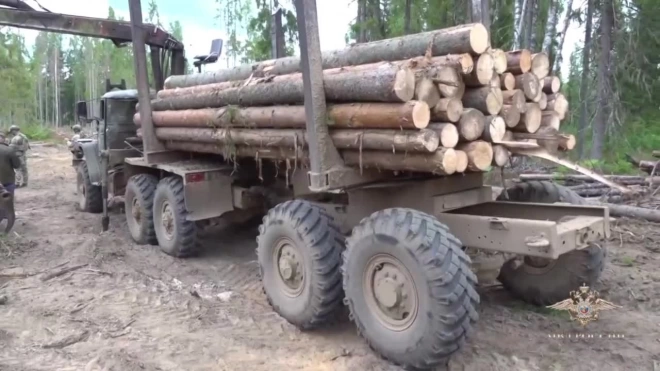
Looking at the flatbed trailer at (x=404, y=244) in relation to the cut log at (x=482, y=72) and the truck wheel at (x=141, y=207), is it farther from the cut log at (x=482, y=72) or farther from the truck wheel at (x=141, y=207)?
the truck wheel at (x=141, y=207)

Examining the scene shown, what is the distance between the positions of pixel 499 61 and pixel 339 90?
4.48ft

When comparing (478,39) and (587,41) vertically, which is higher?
(587,41)

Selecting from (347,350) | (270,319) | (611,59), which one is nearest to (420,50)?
(347,350)

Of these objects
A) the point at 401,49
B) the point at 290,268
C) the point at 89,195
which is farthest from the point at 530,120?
the point at 89,195

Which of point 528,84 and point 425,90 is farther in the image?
point 528,84

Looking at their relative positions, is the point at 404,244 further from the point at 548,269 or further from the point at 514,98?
the point at 548,269

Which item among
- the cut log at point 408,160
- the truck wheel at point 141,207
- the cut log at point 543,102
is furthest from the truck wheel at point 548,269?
the truck wheel at point 141,207

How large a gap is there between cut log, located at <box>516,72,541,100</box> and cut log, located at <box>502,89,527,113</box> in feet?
0.25

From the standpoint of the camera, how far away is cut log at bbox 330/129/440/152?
4500 mm

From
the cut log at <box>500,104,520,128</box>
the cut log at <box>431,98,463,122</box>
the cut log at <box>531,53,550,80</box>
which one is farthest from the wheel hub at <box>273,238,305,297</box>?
the cut log at <box>531,53,550,80</box>

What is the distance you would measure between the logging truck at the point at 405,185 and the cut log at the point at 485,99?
0.04 feet

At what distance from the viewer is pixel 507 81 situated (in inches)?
198

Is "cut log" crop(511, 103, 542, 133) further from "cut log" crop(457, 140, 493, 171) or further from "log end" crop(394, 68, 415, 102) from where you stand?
"log end" crop(394, 68, 415, 102)

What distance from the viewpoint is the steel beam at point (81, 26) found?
951cm
